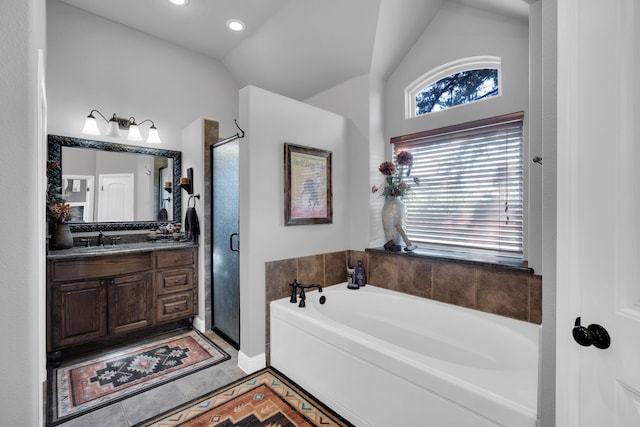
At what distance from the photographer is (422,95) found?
296cm

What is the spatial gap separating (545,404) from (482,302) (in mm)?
1298

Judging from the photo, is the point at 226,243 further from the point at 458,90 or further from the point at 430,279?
the point at 458,90

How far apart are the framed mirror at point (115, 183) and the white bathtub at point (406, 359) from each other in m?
2.04

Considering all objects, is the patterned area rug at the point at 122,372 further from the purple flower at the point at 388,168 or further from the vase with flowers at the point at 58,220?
the purple flower at the point at 388,168

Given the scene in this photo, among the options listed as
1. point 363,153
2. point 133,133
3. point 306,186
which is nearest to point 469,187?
point 363,153

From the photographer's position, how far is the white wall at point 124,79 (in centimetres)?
291

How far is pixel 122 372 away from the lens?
237cm

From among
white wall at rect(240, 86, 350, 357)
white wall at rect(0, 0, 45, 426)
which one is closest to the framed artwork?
white wall at rect(240, 86, 350, 357)

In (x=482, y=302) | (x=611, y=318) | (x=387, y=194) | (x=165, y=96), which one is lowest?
(x=482, y=302)

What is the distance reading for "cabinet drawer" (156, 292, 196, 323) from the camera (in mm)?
2973

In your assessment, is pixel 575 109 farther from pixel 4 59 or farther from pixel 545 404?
pixel 4 59

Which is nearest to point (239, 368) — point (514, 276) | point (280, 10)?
point (514, 276)

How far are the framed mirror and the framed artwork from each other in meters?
1.74

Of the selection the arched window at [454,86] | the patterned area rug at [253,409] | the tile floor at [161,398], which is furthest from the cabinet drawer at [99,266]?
the arched window at [454,86]
